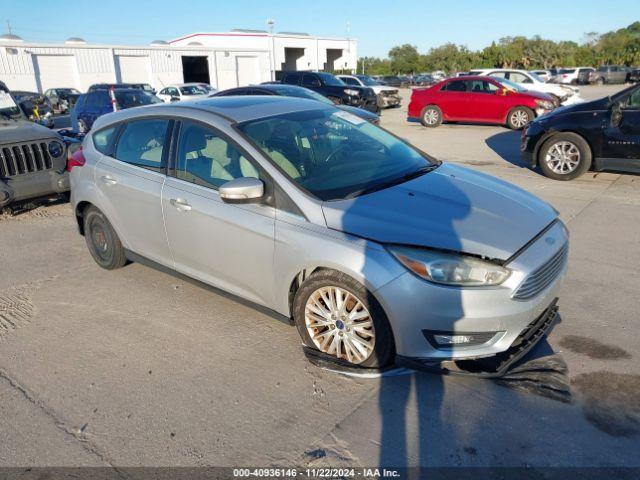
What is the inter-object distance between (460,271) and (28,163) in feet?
21.1

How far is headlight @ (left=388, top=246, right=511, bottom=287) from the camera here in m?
2.82

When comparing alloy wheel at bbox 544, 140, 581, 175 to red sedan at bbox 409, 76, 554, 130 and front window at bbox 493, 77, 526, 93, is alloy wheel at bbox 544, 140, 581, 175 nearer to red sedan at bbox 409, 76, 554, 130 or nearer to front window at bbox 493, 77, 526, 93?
red sedan at bbox 409, 76, 554, 130

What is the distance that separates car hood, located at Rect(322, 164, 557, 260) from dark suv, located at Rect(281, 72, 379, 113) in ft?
52.8

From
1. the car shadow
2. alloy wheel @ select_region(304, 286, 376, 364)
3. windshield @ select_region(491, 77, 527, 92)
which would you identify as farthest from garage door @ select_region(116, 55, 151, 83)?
alloy wheel @ select_region(304, 286, 376, 364)

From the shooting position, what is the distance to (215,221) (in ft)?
11.9

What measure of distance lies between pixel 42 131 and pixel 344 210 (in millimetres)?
6039

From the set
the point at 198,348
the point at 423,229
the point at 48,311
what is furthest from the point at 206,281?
the point at 423,229

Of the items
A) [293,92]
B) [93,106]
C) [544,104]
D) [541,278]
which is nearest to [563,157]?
[541,278]

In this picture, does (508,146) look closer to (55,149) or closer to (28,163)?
(55,149)

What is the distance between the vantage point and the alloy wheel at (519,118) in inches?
588

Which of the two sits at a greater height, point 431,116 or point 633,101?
point 633,101

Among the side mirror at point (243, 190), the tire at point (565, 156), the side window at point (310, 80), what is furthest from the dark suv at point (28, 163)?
the side window at point (310, 80)

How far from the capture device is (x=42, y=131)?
23.8ft

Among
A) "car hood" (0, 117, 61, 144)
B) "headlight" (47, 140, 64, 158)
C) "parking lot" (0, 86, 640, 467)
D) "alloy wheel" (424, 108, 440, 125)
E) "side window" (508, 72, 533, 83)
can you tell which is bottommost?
"parking lot" (0, 86, 640, 467)
